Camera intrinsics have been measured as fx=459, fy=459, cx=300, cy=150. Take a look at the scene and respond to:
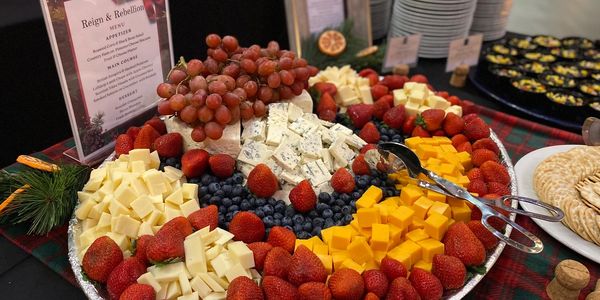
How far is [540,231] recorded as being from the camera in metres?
1.33

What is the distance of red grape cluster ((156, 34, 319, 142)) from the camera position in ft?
4.21

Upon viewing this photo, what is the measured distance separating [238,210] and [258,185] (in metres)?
0.08

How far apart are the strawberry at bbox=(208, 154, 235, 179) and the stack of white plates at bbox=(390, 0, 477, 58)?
59.5 inches

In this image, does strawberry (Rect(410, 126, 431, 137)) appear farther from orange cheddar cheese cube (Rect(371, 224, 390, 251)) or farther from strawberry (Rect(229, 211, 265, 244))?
strawberry (Rect(229, 211, 265, 244))

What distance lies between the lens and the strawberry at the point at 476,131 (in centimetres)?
150

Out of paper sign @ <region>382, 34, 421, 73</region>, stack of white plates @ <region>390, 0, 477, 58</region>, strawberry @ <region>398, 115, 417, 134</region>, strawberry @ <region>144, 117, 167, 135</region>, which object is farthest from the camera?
stack of white plates @ <region>390, 0, 477, 58</region>

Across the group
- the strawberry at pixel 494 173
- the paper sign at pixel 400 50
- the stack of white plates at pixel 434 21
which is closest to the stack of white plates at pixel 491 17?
the stack of white plates at pixel 434 21

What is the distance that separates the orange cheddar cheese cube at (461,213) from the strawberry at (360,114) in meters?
0.51

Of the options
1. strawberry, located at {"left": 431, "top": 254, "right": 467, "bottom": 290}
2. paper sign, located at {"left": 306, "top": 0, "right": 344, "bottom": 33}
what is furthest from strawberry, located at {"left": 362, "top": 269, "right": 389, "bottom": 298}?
paper sign, located at {"left": 306, "top": 0, "right": 344, "bottom": 33}

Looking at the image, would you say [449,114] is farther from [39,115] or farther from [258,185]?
[39,115]

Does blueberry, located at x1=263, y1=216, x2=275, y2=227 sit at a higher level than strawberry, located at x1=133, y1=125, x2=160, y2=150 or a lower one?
lower

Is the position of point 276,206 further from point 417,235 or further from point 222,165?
point 417,235

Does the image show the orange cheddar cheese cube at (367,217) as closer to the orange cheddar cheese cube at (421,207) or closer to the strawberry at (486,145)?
the orange cheddar cheese cube at (421,207)

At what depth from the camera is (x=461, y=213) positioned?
3.84 ft
